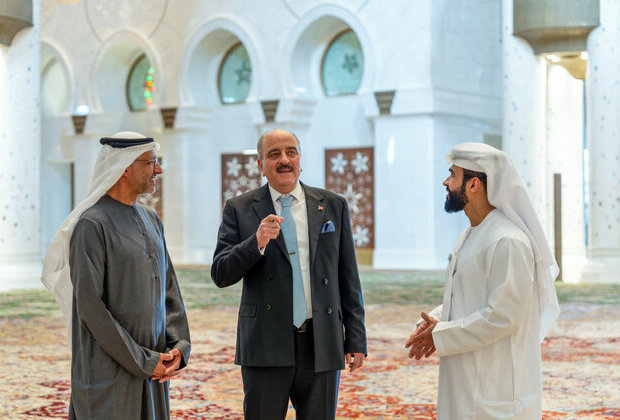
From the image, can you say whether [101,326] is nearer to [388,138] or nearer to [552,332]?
[552,332]

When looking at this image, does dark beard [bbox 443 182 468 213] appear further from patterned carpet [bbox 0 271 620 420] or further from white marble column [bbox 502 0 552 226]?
white marble column [bbox 502 0 552 226]

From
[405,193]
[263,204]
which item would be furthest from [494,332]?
[405,193]

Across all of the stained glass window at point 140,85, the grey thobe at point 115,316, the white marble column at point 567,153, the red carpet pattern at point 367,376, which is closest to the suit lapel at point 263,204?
the grey thobe at point 115,316

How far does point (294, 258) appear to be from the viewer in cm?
336

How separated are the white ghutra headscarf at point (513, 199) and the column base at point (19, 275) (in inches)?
415

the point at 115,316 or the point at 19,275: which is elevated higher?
the point at 115,316

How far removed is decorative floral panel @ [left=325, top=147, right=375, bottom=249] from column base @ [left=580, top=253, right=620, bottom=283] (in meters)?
4.99

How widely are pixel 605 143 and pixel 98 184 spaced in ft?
36.5

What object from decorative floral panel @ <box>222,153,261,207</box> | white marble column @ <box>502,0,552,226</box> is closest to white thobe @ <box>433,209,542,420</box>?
white marble column @ <box>502,0,552,226</box>

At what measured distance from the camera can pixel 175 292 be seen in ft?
11.2

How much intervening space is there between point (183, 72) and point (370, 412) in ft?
48.7

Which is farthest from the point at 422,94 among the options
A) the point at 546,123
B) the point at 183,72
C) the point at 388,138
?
the point at 183,72

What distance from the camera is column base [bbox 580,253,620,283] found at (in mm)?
13078

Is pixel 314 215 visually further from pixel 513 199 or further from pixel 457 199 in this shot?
pixel 513 199
